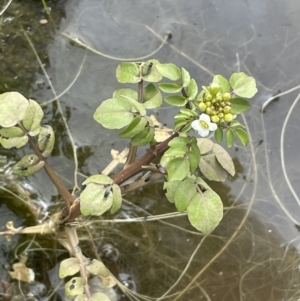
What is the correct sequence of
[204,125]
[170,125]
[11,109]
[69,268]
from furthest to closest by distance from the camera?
[170,125] < [69,268] < [11,109] < [204,125]

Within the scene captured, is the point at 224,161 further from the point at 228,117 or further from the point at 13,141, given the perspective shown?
the point at 13,141

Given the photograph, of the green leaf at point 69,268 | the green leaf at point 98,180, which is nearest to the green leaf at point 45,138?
the green leaf at point 98,180

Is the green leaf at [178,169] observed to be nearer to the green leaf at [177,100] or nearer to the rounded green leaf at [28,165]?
the green leaf at [177,100]

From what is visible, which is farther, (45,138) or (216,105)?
(45,138)

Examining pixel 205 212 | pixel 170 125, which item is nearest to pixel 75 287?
pixel 205 212

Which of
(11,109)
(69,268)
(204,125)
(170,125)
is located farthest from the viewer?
(170,125)

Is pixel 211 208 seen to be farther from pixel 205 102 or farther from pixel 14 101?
pixel 14 101

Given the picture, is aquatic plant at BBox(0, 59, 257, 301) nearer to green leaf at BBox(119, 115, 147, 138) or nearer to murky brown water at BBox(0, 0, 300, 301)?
green leaf at BBox(119, 115, 147, 138)
